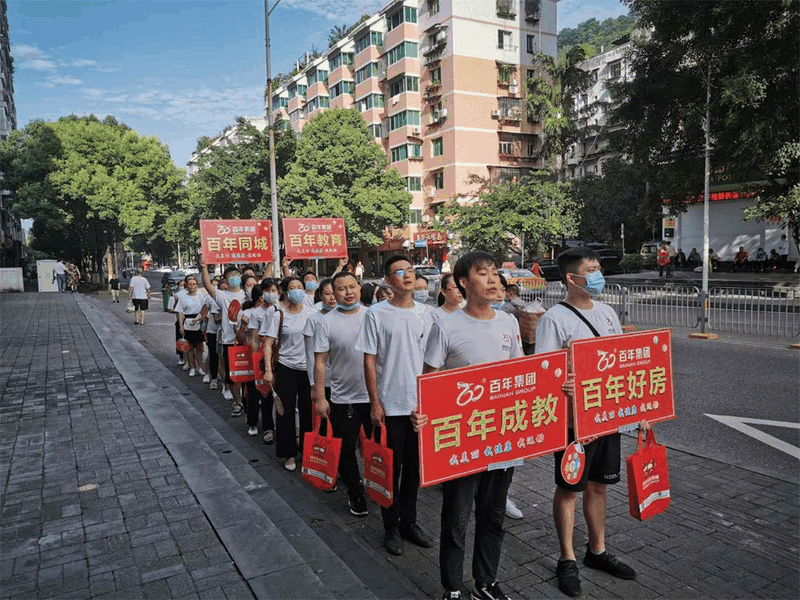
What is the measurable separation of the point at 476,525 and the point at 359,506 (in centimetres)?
147

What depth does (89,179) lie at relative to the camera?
35.8m

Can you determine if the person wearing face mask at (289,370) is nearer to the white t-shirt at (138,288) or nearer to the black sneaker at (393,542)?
the black sneaker at (393,542)

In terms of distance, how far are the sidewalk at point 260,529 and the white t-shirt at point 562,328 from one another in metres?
1.36

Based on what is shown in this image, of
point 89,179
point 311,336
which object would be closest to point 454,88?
point 89,179

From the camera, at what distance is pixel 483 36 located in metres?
40.3

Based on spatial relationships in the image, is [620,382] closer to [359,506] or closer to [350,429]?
[350,429]

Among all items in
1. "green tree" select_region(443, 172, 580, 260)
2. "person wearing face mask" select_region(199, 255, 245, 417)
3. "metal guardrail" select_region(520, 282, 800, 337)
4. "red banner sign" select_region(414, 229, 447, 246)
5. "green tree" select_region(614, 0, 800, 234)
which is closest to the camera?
"person wearing face mask" select_region(199, 255, 245, 417)

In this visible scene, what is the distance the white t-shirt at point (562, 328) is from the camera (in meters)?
3.31

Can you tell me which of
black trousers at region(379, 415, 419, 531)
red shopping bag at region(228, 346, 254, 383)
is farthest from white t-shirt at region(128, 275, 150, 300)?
black trousers at region(379, 415, 419, 531)

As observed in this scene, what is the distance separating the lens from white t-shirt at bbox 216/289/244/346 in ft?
24.1

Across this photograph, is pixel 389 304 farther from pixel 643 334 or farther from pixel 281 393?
pixel 281 393

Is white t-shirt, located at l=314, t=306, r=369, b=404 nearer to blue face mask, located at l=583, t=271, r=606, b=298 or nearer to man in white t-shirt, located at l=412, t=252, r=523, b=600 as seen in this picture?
man in white t-shirt, located at l=412, t=252, r=523, b=600

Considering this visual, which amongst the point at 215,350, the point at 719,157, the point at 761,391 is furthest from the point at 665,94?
the point at 215,350

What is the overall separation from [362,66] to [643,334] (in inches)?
1935
